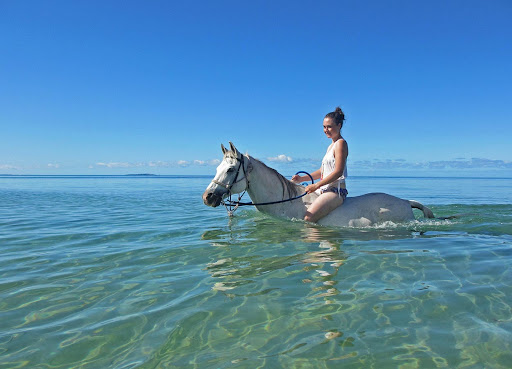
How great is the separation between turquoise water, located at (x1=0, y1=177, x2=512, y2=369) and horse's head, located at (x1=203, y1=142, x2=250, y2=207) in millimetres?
A: 886

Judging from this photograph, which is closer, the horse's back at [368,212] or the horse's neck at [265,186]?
the horse's neck at [265,186]

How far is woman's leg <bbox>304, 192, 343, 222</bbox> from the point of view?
284 inches

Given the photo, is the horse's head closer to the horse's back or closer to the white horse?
the white horse

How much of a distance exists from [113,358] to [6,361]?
736 mm

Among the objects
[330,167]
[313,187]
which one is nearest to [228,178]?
[313,187]

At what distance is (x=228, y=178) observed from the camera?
6727 millimetres

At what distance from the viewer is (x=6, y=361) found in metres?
2.41

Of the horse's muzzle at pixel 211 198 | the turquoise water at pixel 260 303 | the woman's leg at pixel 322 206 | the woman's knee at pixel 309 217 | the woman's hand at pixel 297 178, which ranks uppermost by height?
the woman's hand at pixel 297 178

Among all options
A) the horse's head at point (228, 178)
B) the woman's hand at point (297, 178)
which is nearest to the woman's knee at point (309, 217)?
the woman's hand at point (297, 178)

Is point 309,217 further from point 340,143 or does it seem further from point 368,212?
point 340,143

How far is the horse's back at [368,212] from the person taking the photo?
289 inches

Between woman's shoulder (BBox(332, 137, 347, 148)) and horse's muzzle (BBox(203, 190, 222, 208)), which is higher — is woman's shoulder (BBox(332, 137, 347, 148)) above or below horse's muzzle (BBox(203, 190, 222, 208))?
above

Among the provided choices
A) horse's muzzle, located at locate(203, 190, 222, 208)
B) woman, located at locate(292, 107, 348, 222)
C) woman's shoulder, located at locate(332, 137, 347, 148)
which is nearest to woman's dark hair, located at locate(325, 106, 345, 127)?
woman, located at locate(292, 107, 348, 222)

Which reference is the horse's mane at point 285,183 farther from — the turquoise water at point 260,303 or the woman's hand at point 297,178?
the turquoise water at point 260,303
